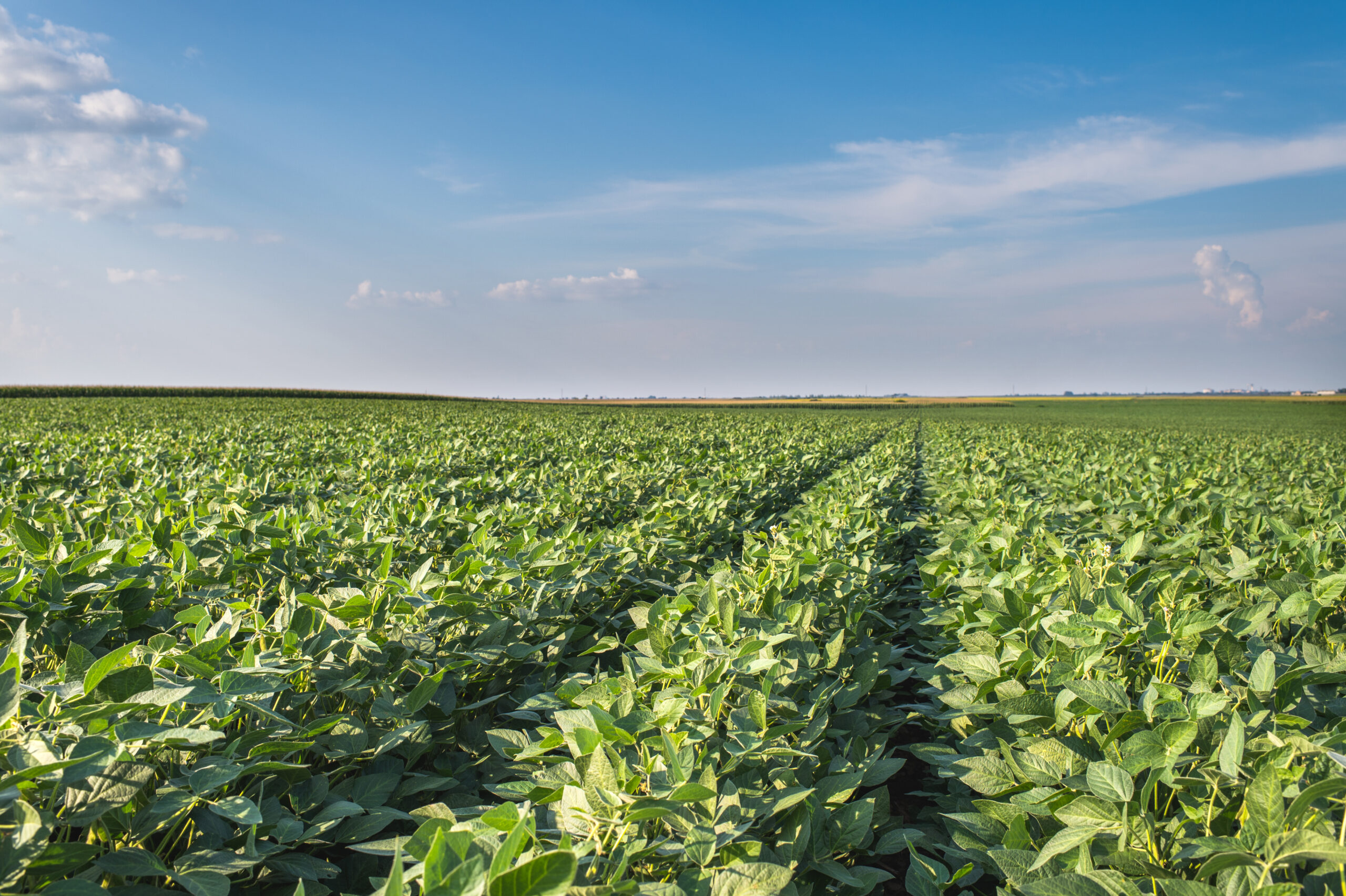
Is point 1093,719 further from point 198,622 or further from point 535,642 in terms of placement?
point 198,622

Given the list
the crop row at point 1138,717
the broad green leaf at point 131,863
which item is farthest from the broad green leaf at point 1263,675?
the broad green leaf at point 131,863

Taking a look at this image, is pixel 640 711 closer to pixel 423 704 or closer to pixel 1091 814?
pixel 423 704

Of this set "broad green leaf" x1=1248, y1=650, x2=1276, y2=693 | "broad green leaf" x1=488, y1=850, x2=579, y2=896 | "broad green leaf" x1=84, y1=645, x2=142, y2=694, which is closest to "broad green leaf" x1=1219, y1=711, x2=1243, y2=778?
"broad green leaf" x1=1248, y1=650, x2=1276, y2=693

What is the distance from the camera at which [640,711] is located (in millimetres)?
1713

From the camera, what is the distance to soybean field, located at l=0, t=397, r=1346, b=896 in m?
1.27

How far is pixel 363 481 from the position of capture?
766 cm

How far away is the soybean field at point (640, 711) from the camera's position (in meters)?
1.27

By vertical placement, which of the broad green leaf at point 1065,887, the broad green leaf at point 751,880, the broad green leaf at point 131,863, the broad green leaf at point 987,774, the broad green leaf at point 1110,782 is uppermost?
the broad green leaf at point 1110,782

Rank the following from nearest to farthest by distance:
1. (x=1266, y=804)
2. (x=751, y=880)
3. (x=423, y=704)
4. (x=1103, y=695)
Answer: (x=1266, y=804)
(x=751, y=880)
(x=1103, y=695)
(x=423, y=704)

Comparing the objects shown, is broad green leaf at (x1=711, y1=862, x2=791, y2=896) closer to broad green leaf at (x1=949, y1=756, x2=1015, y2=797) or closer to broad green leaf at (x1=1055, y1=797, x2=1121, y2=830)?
broad green leaf at (x1=1055, y1=797, x2=1121, y2=830)

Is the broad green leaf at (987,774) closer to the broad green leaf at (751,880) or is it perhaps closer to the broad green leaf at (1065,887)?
the broad green leaf at (1065,887)

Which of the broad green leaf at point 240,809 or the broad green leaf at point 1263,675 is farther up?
the broad green leaf at point 1263,675

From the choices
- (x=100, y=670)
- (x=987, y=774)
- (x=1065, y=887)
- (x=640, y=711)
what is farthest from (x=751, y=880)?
(x=100, y=670)

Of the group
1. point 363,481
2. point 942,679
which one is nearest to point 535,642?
point 942,679
